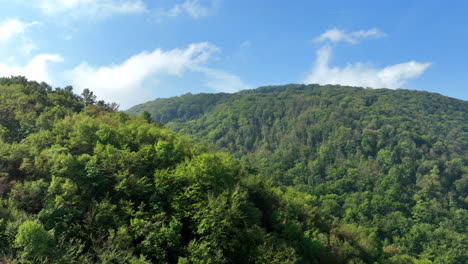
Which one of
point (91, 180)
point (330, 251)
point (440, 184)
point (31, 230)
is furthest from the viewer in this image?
point (440, 184)

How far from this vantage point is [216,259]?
34562 millimetres

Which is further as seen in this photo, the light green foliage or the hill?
the hill

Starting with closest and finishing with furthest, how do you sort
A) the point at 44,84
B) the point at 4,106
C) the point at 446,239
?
the point at 4,106, the point at 44,84, the point at 446,239

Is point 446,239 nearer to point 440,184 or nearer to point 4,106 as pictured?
point 440,184

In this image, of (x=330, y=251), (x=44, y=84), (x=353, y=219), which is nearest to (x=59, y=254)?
(x=330, y=251)

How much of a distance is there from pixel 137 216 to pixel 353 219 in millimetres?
125449

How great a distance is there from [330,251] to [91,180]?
128 ft

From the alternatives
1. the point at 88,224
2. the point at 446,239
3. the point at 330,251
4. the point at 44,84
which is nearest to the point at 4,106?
the point at 44,84

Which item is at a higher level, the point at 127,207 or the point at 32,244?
the point at 127,207

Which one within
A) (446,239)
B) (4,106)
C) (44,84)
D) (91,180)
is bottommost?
(446,239)

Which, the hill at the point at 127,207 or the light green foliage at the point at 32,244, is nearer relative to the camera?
the light green foliage at the point at 32,244

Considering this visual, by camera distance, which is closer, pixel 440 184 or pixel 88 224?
pixel 88 224

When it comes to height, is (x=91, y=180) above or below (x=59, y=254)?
above

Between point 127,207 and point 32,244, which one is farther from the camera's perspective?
point 127,207
